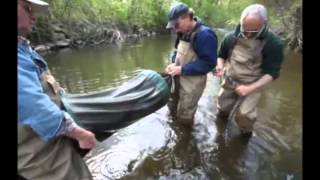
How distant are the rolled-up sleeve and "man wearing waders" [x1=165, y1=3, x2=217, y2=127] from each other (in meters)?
2.76

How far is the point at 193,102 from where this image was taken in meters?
5.77

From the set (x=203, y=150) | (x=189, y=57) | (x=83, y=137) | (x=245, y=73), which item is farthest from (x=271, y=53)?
(x=83, y=137)

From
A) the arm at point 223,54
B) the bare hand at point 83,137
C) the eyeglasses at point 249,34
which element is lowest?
the bare hand at point 83,137

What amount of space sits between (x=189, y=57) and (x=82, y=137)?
295 cm

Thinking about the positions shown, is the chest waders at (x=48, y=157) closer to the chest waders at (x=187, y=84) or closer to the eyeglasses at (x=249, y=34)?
the chest waders at (x=187, y=84)

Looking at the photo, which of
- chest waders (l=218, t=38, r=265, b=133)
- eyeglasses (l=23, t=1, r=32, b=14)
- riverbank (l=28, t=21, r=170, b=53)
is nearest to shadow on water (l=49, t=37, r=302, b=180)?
chest waders (l=218, t=38, r=265, b=133)

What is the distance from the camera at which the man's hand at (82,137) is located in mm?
2881

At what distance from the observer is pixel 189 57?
18.3ft

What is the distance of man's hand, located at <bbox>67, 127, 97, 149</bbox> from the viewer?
9.45 ft

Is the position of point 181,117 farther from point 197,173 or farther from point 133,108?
point 133,108

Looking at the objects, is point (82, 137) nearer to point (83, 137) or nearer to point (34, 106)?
point (83, 137)

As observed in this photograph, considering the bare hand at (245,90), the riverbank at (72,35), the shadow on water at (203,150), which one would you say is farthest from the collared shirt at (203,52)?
the riverbank at (72,35)

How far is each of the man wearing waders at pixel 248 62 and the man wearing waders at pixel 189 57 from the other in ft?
0.96
